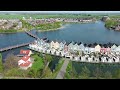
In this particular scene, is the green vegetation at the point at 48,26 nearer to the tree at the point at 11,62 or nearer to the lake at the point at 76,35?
the lake at the point at 76,35

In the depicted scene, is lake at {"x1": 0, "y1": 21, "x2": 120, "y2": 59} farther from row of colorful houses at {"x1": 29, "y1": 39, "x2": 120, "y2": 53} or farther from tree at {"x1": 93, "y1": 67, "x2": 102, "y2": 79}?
tree at {"x1": 93, "y1": 67, "x2": 102, "y2": 79}

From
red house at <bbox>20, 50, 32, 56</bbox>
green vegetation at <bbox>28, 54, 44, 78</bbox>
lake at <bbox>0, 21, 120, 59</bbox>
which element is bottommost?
green vegetation at <bbox>28, 54, 44, 78</bbox>

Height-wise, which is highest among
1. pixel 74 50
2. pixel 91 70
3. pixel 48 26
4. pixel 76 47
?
pixel 48 26

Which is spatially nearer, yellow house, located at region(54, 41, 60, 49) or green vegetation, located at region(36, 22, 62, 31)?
yellow house, located at region(54, 41, 60, 49)

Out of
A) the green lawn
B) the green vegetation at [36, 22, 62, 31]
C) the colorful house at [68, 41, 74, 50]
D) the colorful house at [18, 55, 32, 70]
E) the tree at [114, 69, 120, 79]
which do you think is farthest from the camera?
the green vegetation at [36, 22, 62, 31]

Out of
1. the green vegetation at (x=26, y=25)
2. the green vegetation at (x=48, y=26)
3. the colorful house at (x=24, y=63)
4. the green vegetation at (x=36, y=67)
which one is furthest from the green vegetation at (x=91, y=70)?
the green vegetation at (x=26, y=25)

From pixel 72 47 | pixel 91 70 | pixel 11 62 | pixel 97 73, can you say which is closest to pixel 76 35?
pixel 72 47

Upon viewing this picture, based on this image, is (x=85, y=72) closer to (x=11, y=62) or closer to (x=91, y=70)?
(x=91, y=70)

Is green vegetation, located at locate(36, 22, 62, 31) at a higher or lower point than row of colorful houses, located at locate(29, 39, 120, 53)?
higher

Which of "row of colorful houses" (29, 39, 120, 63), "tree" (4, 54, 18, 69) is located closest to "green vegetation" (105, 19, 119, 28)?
"row of colorful houses" (29, 39, 120, 63)
